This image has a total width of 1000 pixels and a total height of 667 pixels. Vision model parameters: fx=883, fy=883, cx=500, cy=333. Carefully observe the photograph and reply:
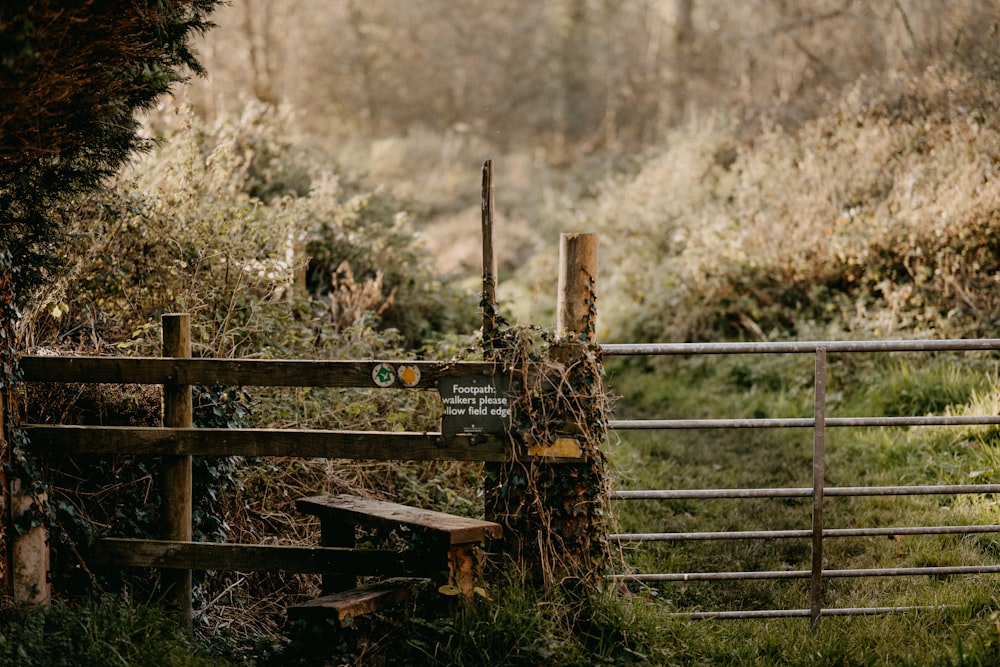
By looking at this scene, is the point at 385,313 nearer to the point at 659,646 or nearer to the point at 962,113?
the point at 659,646

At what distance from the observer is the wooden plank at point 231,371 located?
453 centimetres

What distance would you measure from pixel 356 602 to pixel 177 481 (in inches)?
50.8

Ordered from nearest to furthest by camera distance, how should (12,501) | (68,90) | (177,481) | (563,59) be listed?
(68,90), (12,501), (177,481), (563,59)

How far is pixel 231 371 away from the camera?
4602mm

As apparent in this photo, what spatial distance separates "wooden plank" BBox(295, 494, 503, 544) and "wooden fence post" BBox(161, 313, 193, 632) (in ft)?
2.12

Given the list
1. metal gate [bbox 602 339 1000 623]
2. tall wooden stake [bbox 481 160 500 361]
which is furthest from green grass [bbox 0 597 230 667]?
metal gate [bbox 602 339 1000 623]

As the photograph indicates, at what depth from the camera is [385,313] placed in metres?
10.7

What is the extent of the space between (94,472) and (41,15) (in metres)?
2.64

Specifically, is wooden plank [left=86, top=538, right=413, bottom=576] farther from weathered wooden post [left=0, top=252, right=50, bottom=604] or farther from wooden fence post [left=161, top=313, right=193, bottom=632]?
weathered wooden post [left=0, top=252, right=50, bottom=604]

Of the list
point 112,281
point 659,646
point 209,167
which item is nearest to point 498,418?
point 659,646

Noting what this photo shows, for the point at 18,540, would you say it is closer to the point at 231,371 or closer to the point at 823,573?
the point at 231,371

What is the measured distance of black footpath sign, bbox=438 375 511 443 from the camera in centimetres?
453

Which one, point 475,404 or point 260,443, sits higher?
point 475,404

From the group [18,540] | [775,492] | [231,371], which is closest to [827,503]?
[775,492]
